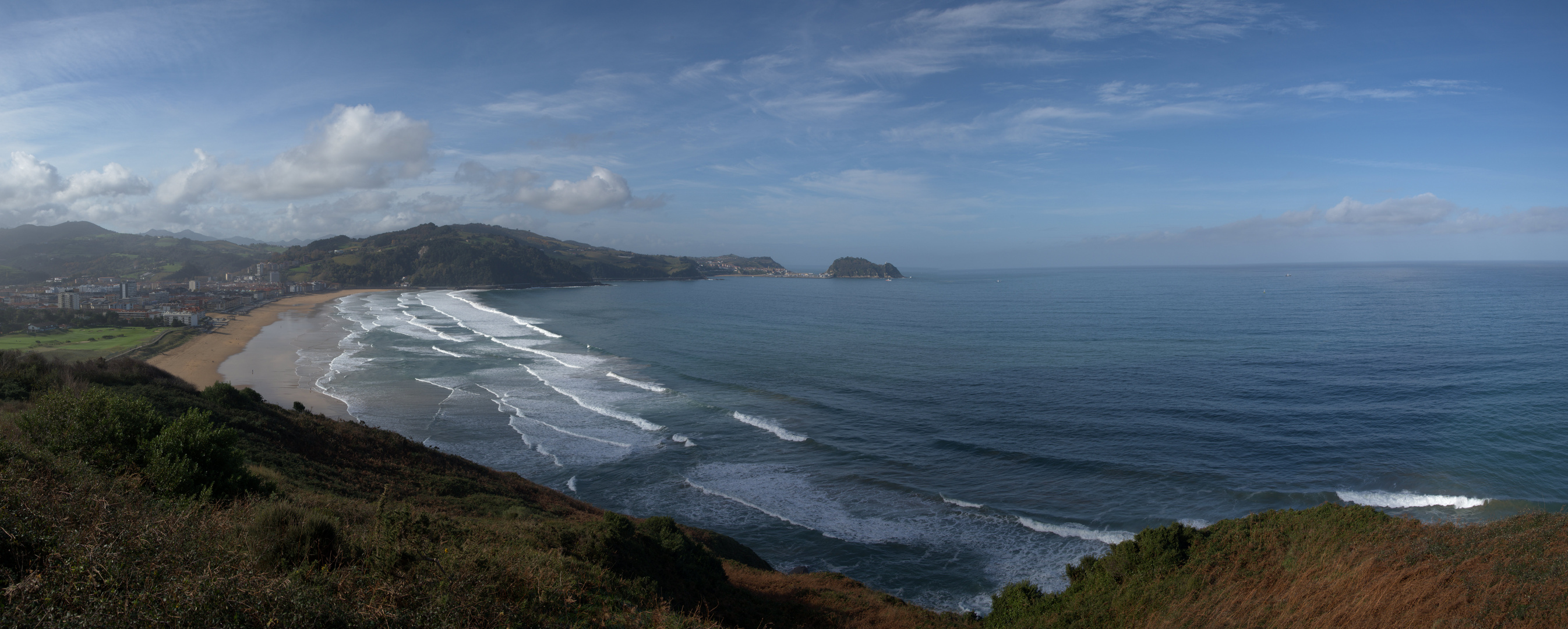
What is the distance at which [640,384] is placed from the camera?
4053cm

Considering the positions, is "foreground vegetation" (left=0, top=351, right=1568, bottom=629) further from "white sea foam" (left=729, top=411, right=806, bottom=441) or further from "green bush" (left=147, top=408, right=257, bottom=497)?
"white sea foam" (left=729, top=411, right=806, bottom=441)

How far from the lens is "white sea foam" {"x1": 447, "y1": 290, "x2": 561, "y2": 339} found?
63.9 meters

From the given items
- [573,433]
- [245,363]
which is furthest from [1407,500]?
[245,363]

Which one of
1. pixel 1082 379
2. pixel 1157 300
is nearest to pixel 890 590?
pixel 1082 379

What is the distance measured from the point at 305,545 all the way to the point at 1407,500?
28119 millimetres

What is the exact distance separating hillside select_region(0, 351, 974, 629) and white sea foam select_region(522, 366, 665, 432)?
986cm

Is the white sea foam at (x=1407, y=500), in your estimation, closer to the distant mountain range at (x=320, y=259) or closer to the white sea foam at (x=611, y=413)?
the white sea foam at (x=611, y=413)

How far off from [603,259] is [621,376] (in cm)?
16486

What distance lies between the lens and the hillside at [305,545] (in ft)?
16.0

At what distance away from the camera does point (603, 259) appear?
19975 centimetres

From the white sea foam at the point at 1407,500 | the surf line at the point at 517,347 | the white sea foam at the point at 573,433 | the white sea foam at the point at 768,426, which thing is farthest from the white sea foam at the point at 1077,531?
the surf line at the point at 517,347

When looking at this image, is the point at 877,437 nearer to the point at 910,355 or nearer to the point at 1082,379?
the point at 1082,379

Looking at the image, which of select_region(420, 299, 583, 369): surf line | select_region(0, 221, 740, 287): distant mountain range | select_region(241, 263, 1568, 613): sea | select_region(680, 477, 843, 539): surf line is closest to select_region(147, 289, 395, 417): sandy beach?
select_region(241, 263, 1568, 613): sea

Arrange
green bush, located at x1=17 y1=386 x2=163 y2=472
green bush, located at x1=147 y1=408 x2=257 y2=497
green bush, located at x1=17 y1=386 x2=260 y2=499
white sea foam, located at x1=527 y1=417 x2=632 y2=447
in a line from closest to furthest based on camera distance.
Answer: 1. green bush, located at x1=147 y1=408 x2=257 y2=497
2. green bush, located at x1=17 y1=386 x2=260 y2=499
3. green bush, located at x1=17 y1=386 x2=163 y2=472
4. white sea foam, located at x1=527 y1=417 x2=632 y2=447
